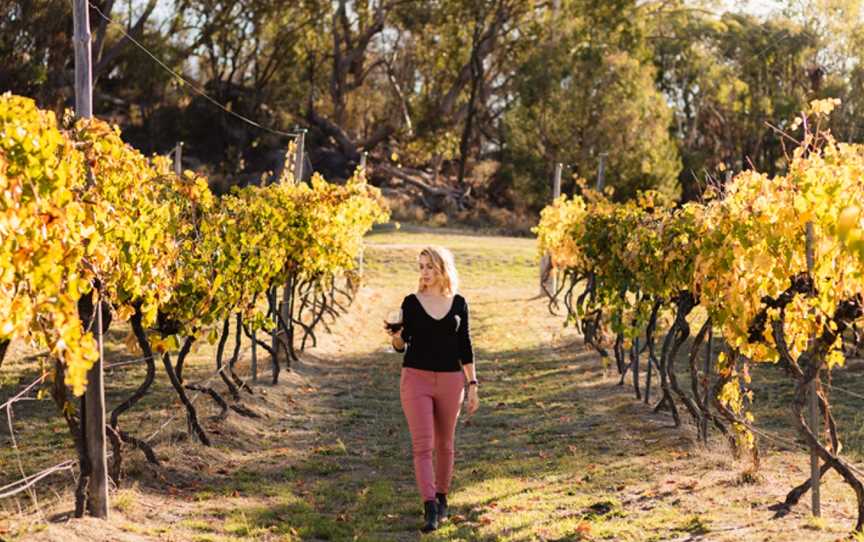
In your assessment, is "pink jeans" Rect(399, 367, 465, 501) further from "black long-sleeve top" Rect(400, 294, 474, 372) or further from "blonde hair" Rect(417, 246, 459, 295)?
"blonde hair" Rect(417, 246, 459, 295)

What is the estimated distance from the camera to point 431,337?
6727 millimetres

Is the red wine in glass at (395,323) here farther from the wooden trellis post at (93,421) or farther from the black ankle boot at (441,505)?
the wooden trellis post at (93,421)

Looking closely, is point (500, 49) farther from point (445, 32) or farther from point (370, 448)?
point (370, 448)

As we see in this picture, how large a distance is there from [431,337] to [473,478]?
2191mm

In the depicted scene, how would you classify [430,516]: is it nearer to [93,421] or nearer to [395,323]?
[395,323]

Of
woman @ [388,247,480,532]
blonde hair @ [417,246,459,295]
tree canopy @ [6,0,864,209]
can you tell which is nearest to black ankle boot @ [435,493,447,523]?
woman @ [388,247,480,532]

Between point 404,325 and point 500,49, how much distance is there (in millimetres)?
42213

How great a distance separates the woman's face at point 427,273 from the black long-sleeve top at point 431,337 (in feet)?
0.38

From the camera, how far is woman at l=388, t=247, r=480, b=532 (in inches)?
263

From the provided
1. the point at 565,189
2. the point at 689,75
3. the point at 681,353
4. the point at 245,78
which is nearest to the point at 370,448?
the point at 681,353

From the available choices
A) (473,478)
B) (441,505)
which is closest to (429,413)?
(441,505)

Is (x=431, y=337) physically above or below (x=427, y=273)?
below

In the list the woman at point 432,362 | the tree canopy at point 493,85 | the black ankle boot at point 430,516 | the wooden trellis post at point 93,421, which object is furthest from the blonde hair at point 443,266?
the tree canopy at point 493,85

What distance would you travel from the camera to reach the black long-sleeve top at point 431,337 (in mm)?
6727
